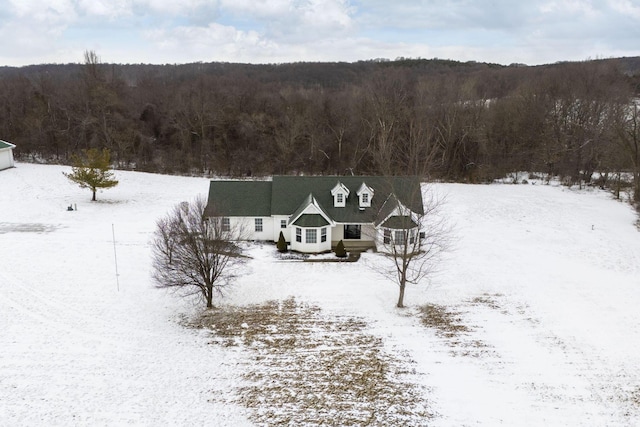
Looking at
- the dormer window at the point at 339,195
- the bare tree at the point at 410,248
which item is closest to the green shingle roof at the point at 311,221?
the dormer window at the point at 339,195

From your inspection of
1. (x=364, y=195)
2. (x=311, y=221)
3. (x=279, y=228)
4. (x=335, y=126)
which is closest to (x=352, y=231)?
(x=364, y=195)

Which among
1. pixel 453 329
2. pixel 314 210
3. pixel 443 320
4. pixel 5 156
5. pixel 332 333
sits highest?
pixel 5 156

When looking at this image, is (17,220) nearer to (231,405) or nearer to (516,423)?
(231,405)

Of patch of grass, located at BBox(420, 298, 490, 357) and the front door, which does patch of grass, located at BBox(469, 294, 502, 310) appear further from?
the front door

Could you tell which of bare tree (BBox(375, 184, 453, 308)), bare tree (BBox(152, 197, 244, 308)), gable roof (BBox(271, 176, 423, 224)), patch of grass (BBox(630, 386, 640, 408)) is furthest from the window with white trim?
patch of grass (BBox(630, 386, 640, 408))

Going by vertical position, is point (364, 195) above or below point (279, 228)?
above

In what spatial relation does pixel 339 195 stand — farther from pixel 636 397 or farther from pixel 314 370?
pixel 636 397

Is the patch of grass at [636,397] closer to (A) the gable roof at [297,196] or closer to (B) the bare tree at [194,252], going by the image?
(A) the gable roof at [297,196]
